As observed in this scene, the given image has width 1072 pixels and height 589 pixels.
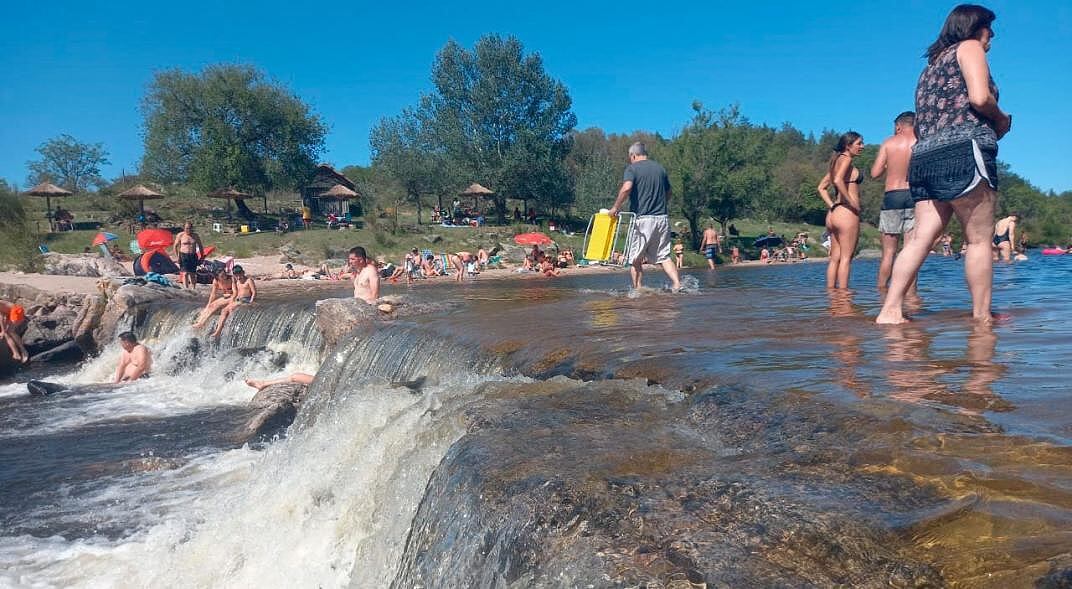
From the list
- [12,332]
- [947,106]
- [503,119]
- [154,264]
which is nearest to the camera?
[947,106]

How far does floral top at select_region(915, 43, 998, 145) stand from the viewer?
13.6ft

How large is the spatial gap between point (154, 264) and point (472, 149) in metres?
26.5

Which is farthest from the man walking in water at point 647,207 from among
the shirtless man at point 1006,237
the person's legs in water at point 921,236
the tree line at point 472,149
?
the tree line at point 472,149

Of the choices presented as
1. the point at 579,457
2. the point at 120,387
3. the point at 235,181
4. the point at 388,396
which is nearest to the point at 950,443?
the point at 579,457

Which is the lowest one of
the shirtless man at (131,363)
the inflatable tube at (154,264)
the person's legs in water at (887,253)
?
the shirtless man at (131,363)

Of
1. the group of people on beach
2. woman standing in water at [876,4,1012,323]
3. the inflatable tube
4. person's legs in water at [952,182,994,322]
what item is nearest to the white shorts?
the group of people on beach

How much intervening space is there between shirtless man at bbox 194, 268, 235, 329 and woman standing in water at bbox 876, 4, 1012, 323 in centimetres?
1116

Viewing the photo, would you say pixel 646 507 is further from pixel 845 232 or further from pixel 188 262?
pixel 188 262

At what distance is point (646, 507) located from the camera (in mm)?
2338

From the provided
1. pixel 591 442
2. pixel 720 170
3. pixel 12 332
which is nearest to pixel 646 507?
pixel 591 442

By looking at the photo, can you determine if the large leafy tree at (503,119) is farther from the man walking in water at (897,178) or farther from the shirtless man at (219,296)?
the man walking in water at (897,178)

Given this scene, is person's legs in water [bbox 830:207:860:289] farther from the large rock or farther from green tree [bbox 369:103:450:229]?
green tree [bbox 369:103:450:229]

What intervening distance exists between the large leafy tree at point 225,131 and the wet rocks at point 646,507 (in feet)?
129

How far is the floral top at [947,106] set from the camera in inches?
163
